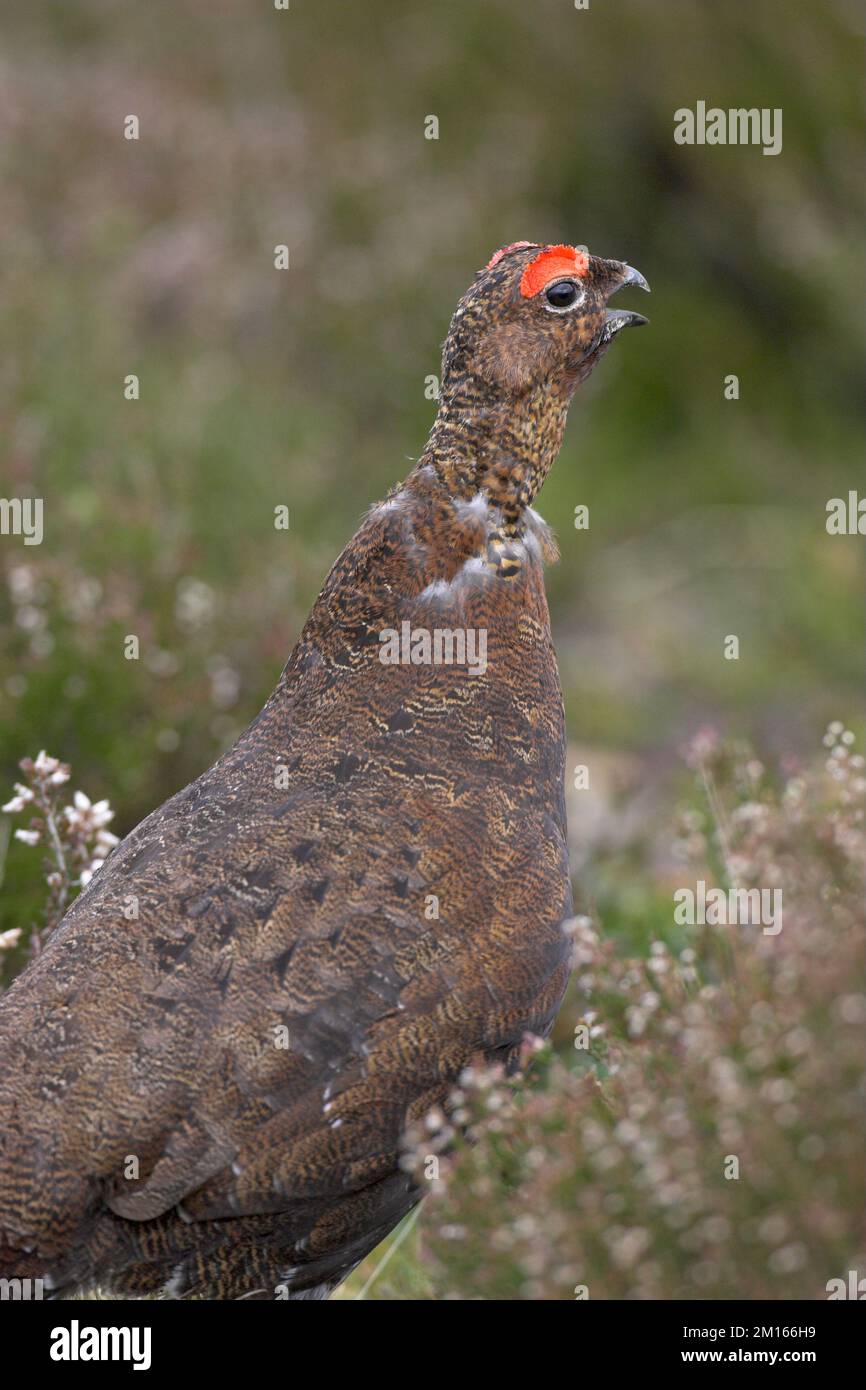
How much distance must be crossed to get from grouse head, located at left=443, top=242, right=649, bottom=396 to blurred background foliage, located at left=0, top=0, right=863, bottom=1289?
2.10 metres

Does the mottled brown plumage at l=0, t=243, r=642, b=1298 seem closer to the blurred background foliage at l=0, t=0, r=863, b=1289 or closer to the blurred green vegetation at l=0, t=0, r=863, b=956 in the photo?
the blurred background foliage at l=0, t=0, r=863, b=1289

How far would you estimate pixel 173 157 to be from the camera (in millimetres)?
A: 11594

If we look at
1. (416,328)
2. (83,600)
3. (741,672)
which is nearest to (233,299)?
(416,328)

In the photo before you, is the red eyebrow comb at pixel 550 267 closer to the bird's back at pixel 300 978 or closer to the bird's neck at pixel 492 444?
the bird's neck at pixel 492 444

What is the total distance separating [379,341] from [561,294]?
7.16 m

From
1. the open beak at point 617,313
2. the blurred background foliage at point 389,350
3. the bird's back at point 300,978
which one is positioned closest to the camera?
the bird's back at point 300,978

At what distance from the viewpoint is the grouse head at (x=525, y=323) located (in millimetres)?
3936

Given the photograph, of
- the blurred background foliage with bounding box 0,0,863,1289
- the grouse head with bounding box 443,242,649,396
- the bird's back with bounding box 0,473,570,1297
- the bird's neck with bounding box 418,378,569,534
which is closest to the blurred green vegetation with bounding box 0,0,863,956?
the blurred background foliage with bounding box 0,0,863,1289

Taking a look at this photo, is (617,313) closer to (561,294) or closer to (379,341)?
(561,294)

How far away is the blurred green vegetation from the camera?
650 centimetres

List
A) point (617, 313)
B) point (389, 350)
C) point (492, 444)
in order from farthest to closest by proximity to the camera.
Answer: point (389, 350)
point (617, 313)
point (492, 444)

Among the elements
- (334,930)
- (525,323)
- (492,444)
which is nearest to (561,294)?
(525,323)

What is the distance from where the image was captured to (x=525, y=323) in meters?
3.96

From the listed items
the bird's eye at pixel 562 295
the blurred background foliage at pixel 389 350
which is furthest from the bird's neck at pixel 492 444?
the blurred background foliage at pixel 389 350
